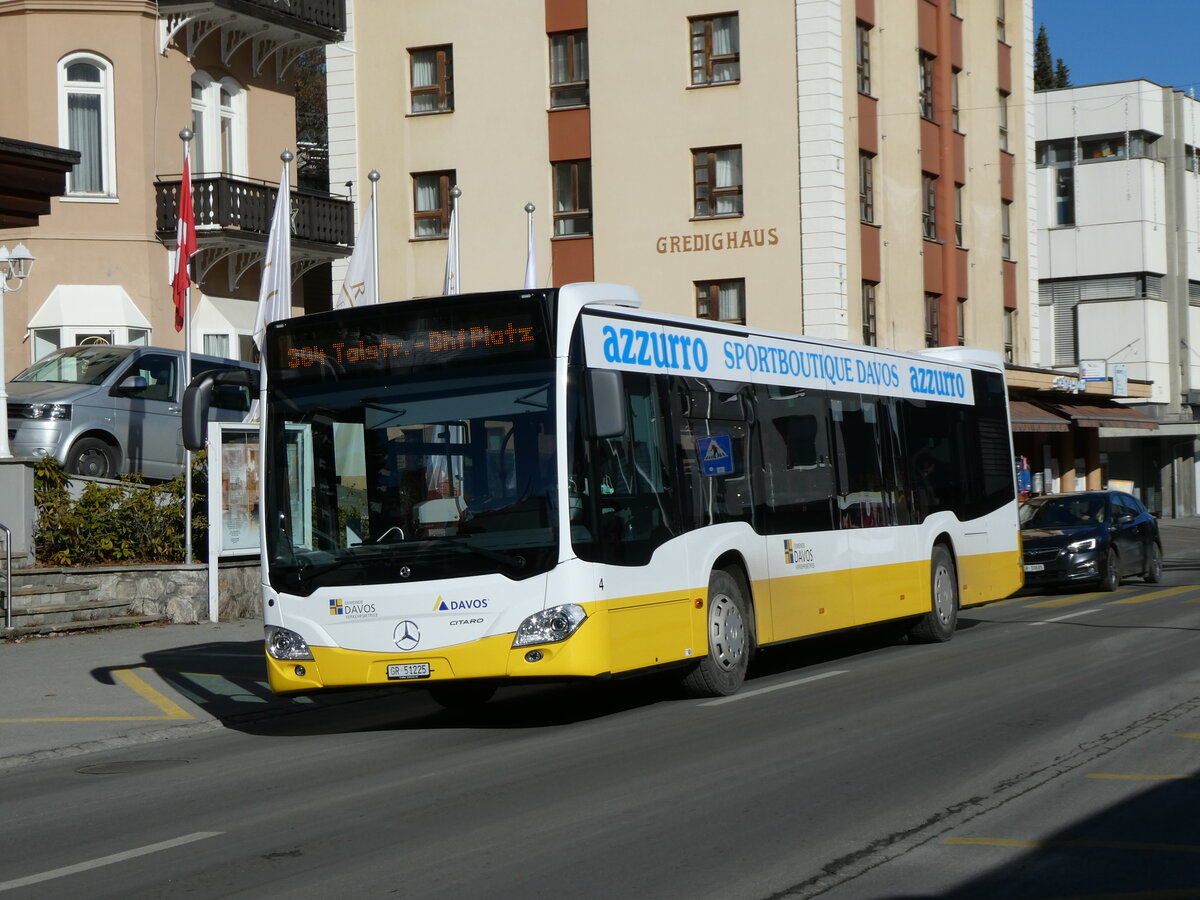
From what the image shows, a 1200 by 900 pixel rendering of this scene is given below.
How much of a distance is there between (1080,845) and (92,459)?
58.0ft

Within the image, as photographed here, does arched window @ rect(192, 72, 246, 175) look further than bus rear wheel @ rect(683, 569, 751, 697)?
Yes

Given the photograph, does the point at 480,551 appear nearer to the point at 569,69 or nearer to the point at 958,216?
the point at 569,69

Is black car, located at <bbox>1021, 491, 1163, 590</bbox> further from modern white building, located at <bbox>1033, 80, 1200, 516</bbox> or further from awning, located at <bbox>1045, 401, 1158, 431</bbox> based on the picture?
modern white building, located at <bbox>1033, 80, 1200, 516</bbox>

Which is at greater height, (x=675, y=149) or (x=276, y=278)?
(x=675, y=149)

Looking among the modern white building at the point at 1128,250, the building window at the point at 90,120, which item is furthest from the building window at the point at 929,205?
the building window at the point at 90,120

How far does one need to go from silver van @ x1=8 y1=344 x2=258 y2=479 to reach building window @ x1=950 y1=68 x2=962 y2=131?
26.6 m

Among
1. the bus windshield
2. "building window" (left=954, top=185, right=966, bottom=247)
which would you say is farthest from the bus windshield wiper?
"building window" (left=954, top=185, right=966, bottom=247)

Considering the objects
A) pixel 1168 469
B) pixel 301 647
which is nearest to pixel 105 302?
pixel 301 647

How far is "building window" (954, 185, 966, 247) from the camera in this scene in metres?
45.3

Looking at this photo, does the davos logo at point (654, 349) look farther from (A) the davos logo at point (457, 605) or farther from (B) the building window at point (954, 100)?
(B) the building window at point (954, 100)

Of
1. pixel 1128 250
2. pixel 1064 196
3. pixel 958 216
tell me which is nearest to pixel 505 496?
pixel 958 216

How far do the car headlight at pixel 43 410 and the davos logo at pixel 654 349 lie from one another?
11948 mm

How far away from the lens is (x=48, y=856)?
7816 millimetres

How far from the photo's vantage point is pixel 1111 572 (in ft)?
84.2
